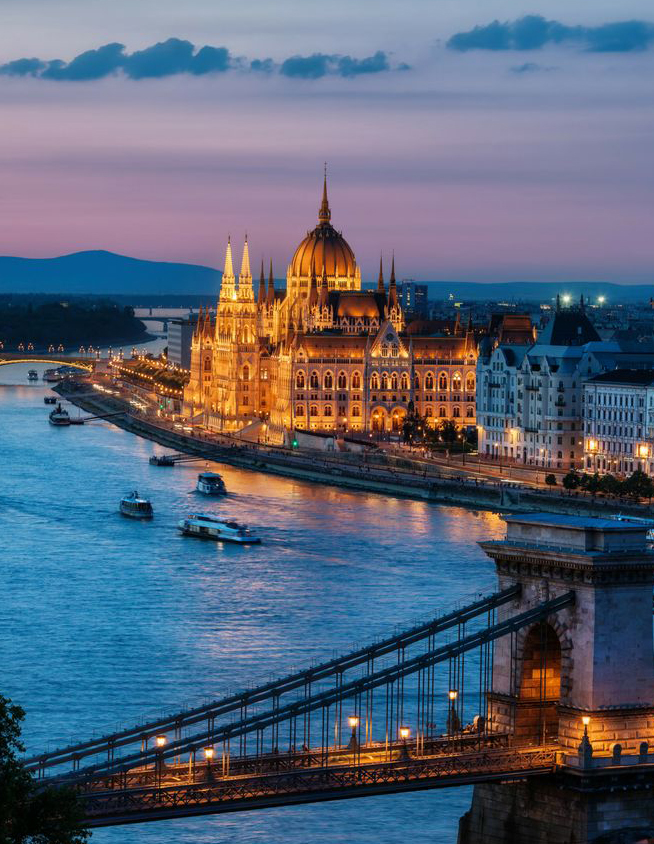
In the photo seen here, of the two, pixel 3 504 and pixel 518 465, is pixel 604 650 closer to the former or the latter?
pixel 3 504

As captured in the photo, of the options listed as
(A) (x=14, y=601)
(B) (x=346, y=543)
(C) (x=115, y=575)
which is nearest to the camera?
(A) (x=14, y=601)

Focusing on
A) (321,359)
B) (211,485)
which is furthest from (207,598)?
(321,359)

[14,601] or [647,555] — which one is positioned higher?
[647,555]

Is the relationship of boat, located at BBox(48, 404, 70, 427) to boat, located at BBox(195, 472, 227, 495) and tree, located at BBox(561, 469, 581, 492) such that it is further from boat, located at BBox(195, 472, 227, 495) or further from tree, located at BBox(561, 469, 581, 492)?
tree, located at BBox(561, 469, 581, 492)

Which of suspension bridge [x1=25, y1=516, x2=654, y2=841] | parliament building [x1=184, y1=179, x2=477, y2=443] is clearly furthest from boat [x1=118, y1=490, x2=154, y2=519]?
suspension bridge [x1=25, y1=516, x2=654, y2=841]

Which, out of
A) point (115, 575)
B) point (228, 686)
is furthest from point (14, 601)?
point (228, 686)

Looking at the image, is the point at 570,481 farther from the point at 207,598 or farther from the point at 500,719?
the point at 500,719
